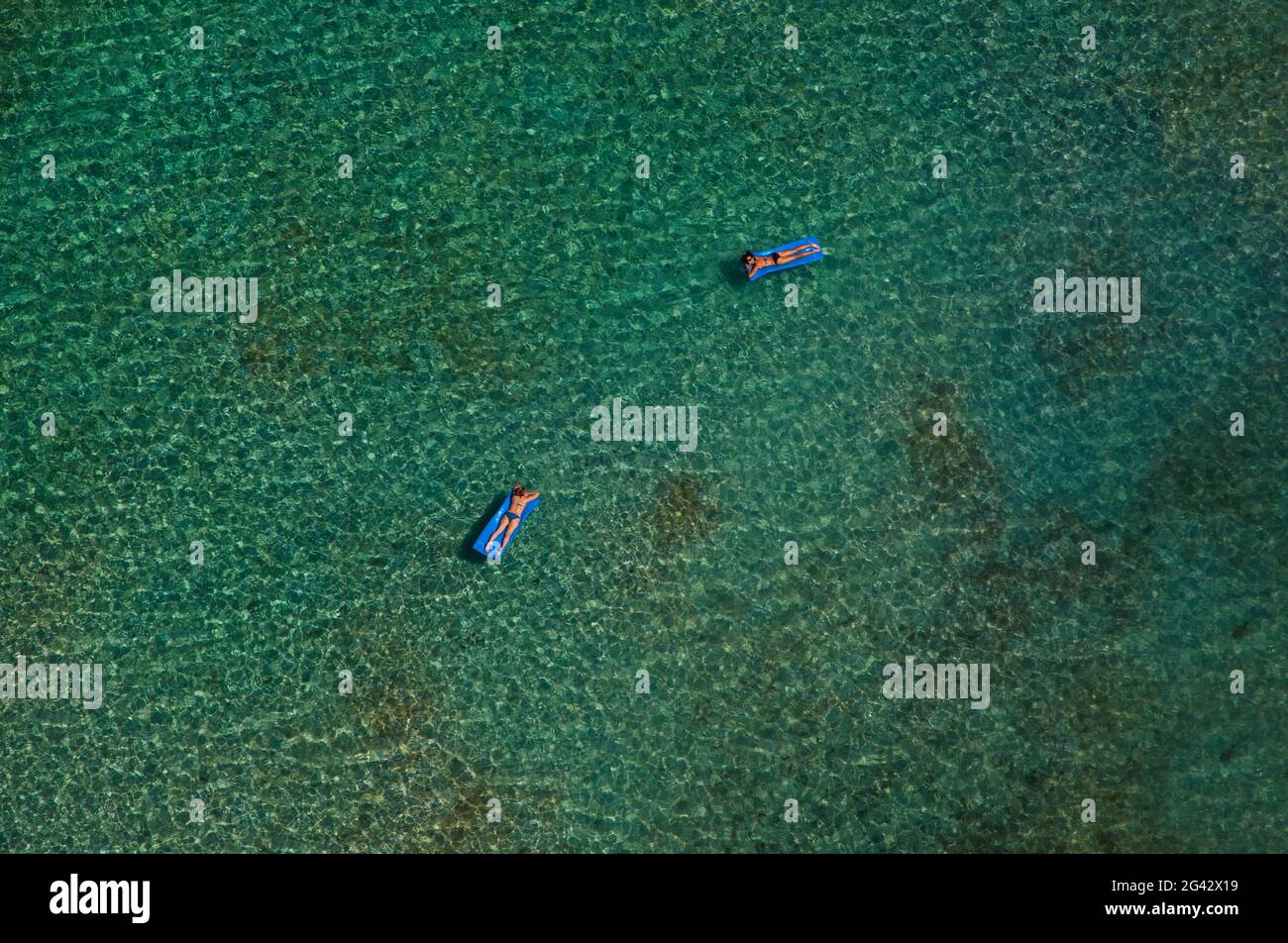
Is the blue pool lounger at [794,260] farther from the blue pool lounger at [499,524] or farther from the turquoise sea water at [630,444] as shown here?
the blue pool lounger at [499,524]

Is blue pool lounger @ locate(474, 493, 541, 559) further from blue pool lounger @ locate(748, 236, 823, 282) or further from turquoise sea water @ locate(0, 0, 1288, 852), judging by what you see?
blue pool lounger @ locate(748, 236, 823, 282)

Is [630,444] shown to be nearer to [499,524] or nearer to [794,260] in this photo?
[499,524]

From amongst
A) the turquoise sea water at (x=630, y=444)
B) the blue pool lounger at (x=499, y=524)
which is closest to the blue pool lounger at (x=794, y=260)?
the turquoise sea water at (x=630, y=444)

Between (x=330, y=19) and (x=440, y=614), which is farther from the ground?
(x=330, y=19)

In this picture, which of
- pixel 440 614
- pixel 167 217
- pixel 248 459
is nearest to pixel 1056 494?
pixel 440 614

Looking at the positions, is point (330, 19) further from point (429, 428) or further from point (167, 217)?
point (429, 428)

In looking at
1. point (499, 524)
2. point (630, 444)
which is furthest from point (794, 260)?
point (499, 524)
